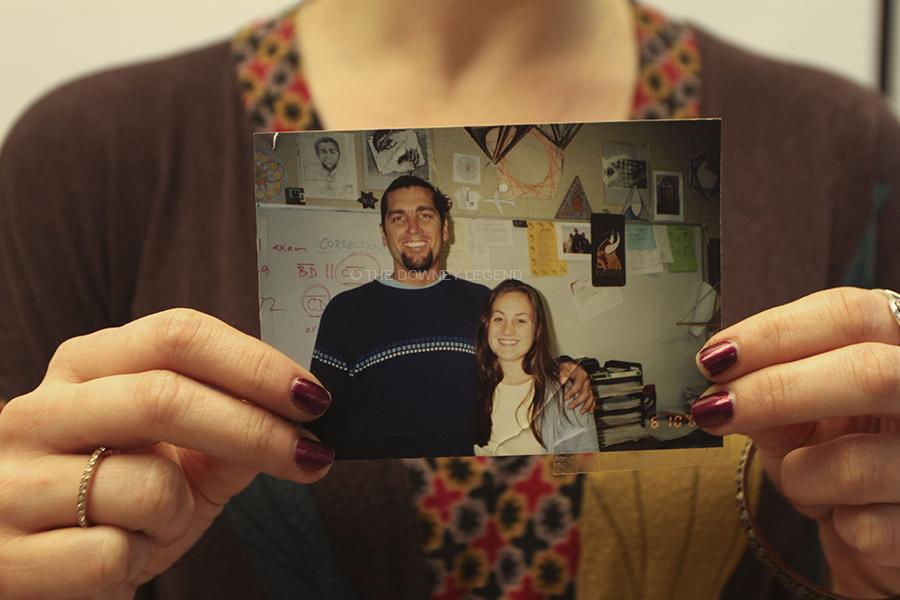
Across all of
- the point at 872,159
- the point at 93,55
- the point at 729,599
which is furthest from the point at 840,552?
the point at 93,55

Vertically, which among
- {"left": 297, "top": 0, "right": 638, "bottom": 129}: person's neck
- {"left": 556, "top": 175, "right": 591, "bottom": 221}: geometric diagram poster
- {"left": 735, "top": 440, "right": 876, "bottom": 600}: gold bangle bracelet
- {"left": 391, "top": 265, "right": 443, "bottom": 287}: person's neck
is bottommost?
{"left": 735, "top": 440, "right": 876, "bottom": 600}: gold bangle bracelet

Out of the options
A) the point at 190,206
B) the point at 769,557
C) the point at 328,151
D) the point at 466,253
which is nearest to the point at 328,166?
the point at 328,151

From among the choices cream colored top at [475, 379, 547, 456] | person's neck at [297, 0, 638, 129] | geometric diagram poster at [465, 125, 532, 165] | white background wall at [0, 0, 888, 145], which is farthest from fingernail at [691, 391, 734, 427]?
white background wall at [0, 0, 888, 145]

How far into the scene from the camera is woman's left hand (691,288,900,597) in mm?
500

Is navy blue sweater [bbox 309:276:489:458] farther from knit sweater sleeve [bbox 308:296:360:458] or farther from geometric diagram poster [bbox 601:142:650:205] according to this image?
geometric diagram poster [bbox 601:142:650:205]

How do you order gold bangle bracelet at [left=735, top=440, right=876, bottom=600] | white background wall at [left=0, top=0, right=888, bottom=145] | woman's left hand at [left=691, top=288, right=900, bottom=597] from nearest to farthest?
woman's left hand at [left=691, top=288, right=900, bottom=597], gold bangle bracelet at [left=735, top=440, right=876, bottom=600], white background wall at [left=0, top=0, right=888, bottom=145]

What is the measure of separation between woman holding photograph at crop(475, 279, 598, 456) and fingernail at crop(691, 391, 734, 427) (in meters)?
0.08

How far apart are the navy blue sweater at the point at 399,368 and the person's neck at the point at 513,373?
0.9 inches

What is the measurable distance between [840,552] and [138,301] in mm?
709

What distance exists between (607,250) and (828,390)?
0.56 feet

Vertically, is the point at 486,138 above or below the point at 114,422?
above

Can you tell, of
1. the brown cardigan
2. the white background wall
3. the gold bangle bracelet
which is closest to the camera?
the gold bangle bracelet

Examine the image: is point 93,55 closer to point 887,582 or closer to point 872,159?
point 872,159

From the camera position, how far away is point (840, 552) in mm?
634
